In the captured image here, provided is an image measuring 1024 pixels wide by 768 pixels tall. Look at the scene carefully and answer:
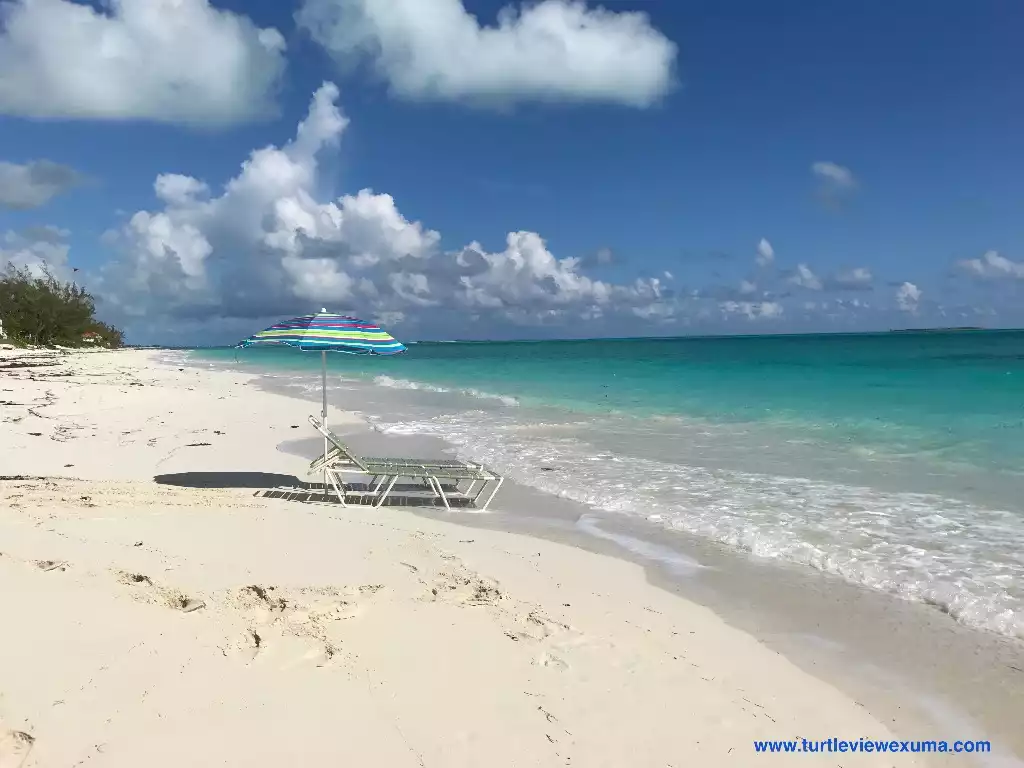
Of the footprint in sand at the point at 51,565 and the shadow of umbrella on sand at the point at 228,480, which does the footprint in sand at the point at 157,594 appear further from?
the shadow of umbrella on sand at the point at 228,480

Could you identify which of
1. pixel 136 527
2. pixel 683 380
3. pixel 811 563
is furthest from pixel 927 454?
pixel 683 380

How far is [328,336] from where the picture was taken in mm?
8828

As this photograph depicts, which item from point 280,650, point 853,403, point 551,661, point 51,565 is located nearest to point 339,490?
point 51,565

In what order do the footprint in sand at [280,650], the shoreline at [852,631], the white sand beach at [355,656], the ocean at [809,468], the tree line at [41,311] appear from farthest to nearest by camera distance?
the tree line at [41,311] → the ocean at [809,468] → the shoreline at [852,631] → the footprint in sand at [280,650] → the white sand beach at [355,656]

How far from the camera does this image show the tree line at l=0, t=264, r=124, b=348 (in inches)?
1812

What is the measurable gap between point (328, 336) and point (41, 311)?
50830mm

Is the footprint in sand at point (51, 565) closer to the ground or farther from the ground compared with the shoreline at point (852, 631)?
farther from the ground

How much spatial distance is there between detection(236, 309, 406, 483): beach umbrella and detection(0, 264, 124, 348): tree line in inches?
1814

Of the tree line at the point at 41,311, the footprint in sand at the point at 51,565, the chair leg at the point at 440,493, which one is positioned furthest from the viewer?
the tree line at the point at 41,311

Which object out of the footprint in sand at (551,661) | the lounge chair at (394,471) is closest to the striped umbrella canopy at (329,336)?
the lounge chair at (394,471)

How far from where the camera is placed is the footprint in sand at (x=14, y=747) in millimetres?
2717

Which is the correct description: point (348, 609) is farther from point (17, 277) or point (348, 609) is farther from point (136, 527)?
point (17, 277)

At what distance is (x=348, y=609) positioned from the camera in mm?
4609

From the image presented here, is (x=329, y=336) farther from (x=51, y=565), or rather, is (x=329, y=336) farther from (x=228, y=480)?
(x=51, y=565)
